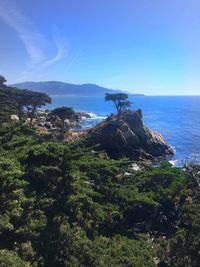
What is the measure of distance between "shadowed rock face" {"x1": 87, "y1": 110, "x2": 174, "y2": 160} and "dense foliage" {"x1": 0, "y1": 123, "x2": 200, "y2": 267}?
27079 mm

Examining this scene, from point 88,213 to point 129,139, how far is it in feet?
128

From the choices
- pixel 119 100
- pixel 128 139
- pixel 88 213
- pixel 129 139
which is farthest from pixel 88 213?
pixel 119 100

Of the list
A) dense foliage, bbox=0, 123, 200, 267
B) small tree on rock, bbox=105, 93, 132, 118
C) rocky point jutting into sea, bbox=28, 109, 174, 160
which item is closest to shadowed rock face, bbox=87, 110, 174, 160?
rocky point jutting into sea, bbox=28, 109, 174, 160

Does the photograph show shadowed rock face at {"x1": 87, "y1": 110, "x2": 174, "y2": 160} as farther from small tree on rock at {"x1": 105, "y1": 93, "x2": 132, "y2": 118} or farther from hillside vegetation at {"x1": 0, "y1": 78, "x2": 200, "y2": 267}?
hillside vegetation at {"x1": 0, "y1": 78, "x2": 200, "y2": 267}

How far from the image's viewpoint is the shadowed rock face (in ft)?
192

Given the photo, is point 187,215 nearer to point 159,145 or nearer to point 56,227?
point 56,227

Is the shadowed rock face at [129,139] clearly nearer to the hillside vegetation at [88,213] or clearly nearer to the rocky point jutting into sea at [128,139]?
the rocky point jutting into sea at [128,139]

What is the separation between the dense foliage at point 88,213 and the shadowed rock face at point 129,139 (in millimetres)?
27079

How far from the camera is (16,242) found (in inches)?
779

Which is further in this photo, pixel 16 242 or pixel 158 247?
pixel 158 247

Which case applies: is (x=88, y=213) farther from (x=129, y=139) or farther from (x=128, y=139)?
(x=129, y=139)

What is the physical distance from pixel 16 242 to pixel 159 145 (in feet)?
164

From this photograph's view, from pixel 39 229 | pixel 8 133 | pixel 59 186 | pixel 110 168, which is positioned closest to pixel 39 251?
pixel 39 229

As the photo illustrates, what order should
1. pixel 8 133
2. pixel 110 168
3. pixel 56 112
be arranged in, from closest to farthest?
pixel 110 168 < pixel 8 133 < pixel 56 112
